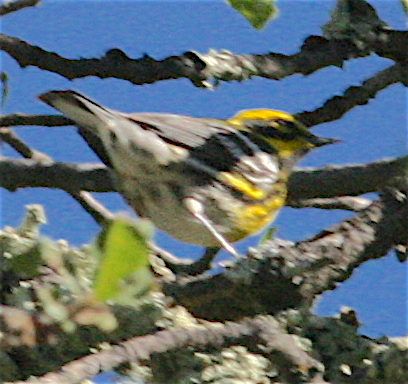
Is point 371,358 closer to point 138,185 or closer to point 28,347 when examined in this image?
point 28,347

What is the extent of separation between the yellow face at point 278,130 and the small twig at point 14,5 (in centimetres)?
59

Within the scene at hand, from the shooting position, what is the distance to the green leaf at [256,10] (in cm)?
94

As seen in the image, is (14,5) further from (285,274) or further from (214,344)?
(214,344)

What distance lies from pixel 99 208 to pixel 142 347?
0.76 metres

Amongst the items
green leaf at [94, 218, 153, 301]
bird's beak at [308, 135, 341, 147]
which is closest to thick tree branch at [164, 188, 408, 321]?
green leaf at [94, 218, 153, 301]

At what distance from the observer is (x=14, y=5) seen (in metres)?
1.36

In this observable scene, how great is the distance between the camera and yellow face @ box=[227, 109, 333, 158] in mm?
1812

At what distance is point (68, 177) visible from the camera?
1.33 m

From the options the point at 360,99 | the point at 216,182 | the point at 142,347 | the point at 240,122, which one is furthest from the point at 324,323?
the point at 240,122

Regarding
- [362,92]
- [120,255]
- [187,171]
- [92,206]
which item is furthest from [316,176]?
[120,255]

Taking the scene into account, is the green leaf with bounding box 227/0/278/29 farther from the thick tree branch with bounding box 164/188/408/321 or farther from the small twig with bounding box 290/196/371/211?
the small twig with bounding box 290/196/371/211

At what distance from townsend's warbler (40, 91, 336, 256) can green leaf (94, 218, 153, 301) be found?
643 mm

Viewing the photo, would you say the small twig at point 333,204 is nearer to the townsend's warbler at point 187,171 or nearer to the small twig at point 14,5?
the townsend's warbler at point 187,171

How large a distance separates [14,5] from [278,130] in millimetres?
706
